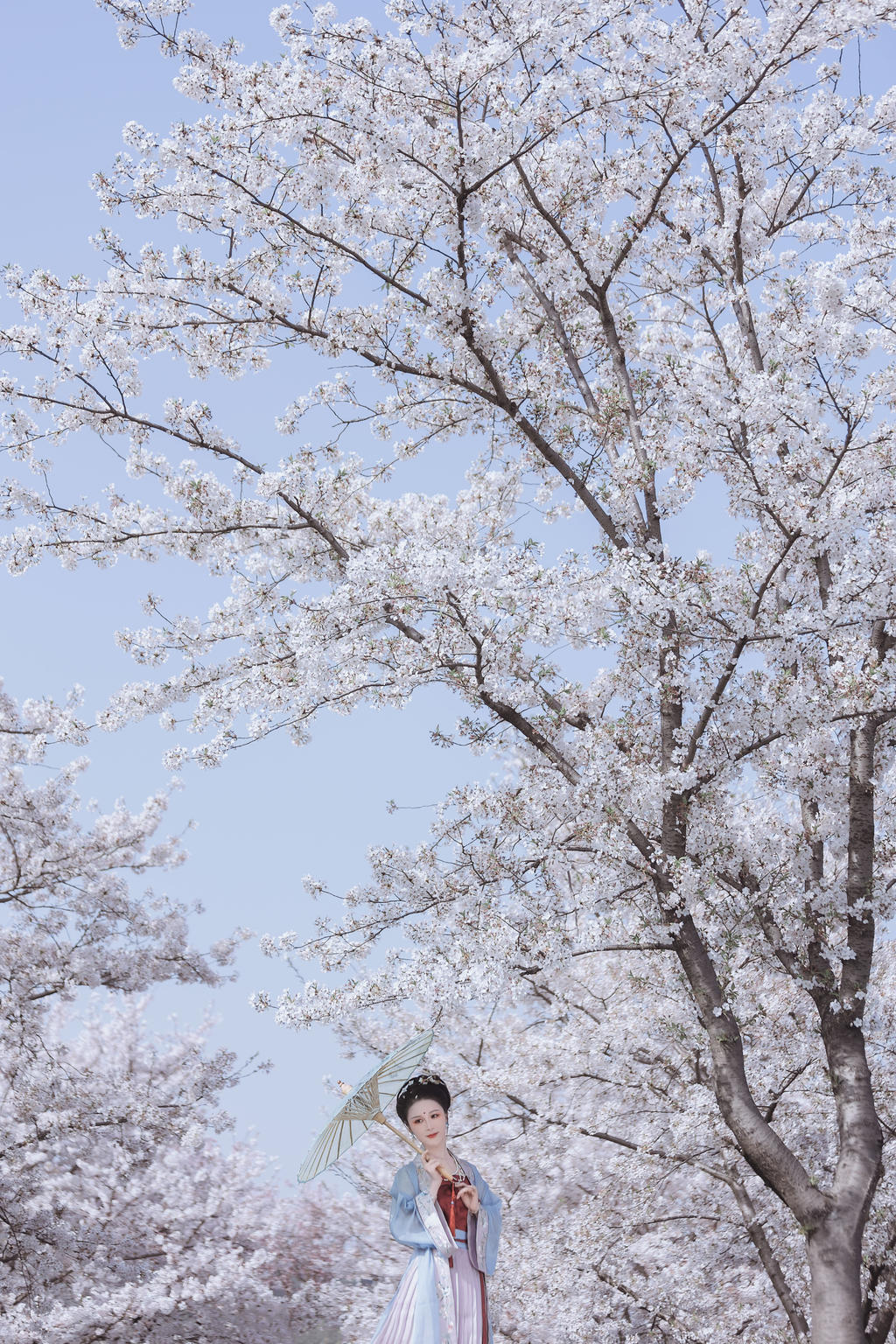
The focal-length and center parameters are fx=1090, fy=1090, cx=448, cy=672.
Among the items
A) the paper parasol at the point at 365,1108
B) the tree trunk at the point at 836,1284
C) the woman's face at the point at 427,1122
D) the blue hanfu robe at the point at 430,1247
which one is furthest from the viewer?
the tree trunk at the point at 836,1284

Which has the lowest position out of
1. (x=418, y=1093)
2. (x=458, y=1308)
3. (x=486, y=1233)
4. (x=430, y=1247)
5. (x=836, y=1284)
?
(x=458, y=1308)

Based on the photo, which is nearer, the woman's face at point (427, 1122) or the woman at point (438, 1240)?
the woman at point (438, 1240)

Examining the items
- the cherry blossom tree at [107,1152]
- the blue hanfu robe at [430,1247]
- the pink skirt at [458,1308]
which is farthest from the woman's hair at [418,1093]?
the cherry blossom tree at [107,1152]

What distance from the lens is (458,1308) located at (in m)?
3.98

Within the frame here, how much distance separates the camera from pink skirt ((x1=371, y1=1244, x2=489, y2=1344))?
12.9 feet

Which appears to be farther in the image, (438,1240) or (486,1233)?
(486,1233)

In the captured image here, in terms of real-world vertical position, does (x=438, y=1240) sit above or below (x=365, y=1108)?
below

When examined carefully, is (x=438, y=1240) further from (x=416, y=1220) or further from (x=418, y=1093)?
(x=418, y=1093)

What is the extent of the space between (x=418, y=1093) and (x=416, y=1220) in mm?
457

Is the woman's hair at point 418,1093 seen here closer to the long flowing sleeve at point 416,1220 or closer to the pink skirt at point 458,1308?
the long flowing sleeve at point 416,1220

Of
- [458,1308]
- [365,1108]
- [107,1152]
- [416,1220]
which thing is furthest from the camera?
[107,1152]

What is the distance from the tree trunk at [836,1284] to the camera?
17.2 ft

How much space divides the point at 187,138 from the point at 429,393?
2088 mm

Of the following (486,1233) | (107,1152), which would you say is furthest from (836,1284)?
(107,1152)
